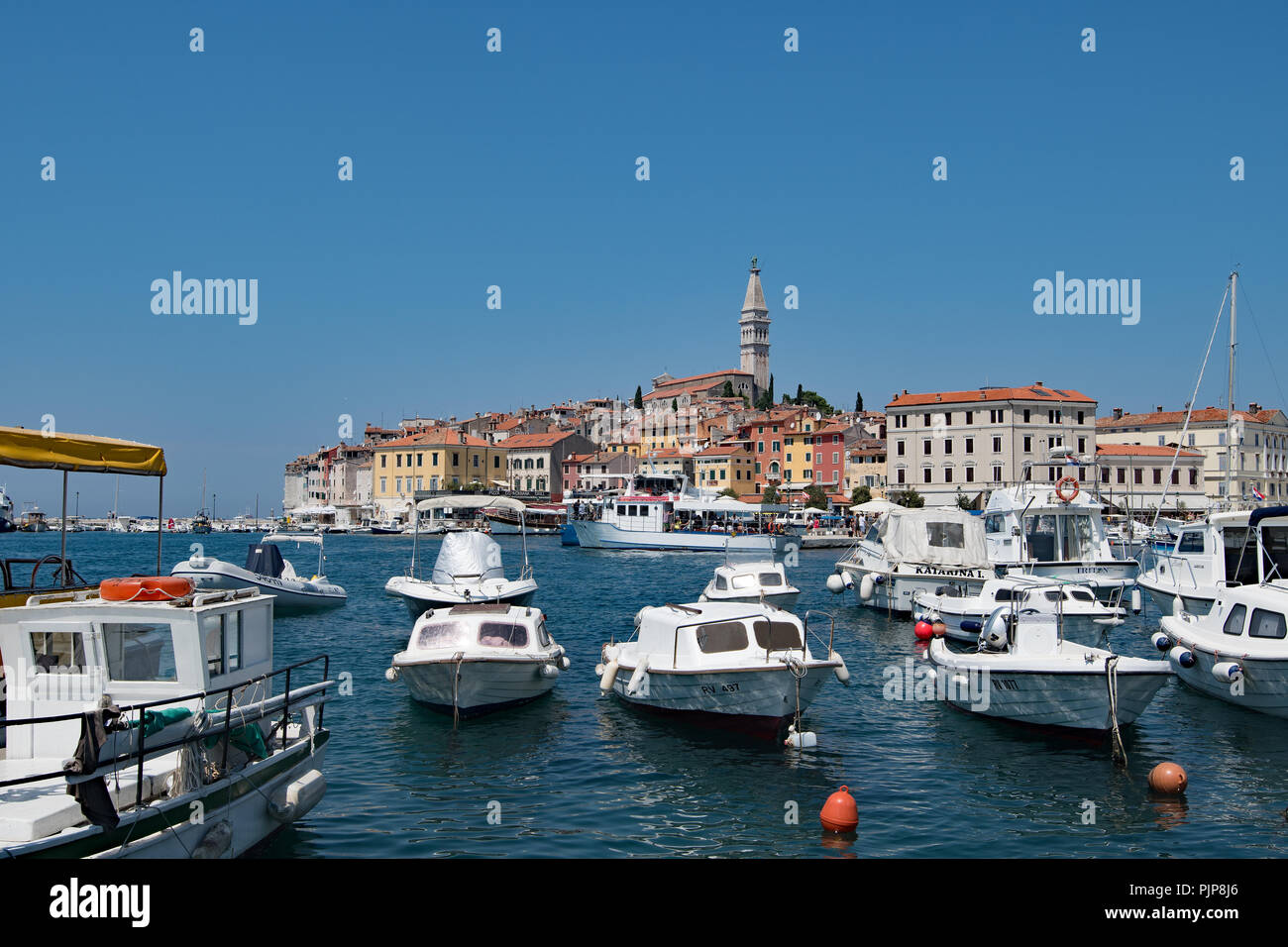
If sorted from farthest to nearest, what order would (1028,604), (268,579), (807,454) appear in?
1. (807,454)
2. (268,579)
3. (1028,604)

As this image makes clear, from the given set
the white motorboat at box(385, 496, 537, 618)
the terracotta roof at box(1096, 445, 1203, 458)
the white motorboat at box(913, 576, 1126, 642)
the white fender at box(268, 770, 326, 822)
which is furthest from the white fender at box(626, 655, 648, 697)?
the terracotta roof at box(1096, 445, 1203, 458)

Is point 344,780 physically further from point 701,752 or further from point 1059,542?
point 1059,542

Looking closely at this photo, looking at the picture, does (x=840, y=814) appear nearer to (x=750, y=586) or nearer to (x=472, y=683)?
(x=472, y=683)

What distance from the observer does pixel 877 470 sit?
115 metres

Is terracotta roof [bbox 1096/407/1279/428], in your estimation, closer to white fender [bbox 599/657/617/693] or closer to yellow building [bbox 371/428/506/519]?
yellow building [bbox 371/428/506/519]

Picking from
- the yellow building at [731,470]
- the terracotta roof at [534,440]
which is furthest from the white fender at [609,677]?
the terracotta roof at [534,440]

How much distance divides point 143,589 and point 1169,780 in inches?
551

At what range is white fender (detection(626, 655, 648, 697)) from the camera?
60.8 feet

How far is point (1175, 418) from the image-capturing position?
11112 cm

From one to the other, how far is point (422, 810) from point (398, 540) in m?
108

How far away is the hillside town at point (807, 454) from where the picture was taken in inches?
3890
